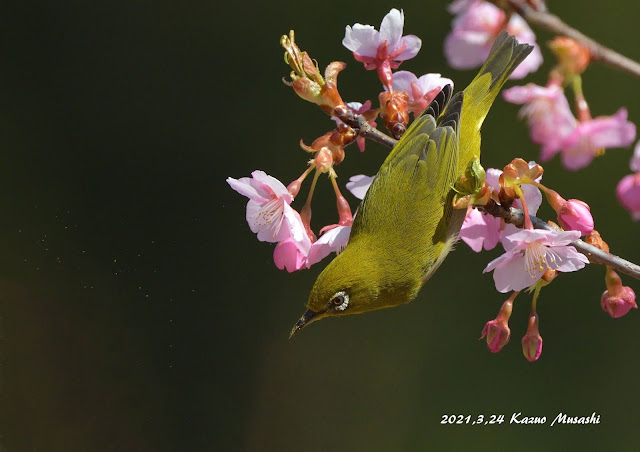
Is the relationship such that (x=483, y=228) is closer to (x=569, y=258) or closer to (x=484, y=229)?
(x=484, y=229)

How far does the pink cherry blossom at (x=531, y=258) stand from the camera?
83cm

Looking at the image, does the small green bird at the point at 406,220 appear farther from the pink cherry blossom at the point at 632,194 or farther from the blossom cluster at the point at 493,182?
the pink cherry blossom at the point at 632,194

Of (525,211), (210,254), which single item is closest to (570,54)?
(525,211)

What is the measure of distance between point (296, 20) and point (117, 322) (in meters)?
1.08

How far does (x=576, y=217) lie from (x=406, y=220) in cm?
27

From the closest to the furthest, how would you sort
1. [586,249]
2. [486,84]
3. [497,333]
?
1. [586,249]
2. [497,333]
3. [486,84]

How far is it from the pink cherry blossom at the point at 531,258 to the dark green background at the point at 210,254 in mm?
1282

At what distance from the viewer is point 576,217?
0.88 m

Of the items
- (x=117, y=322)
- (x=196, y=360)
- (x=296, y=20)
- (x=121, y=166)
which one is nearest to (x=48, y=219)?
(x=121, y=166)

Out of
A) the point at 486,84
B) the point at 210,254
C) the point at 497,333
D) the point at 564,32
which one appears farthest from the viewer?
the point at 210,254

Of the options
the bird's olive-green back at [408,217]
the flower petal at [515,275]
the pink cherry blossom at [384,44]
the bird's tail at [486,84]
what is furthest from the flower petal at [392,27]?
the flower petal at [515,275]

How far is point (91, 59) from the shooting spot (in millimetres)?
2723

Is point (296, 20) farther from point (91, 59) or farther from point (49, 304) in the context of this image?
Answer: point (49, 304)

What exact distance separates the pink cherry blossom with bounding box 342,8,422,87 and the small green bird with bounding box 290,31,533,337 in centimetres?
7
